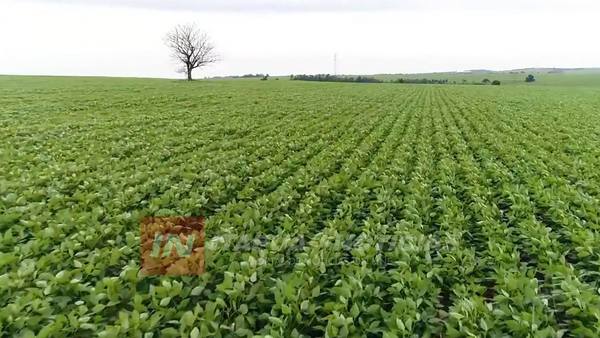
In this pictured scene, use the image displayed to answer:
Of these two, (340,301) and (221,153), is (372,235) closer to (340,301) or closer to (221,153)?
(340,301)

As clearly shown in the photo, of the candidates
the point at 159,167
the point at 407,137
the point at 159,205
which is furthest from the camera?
the point at 407,137

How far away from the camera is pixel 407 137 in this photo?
13852mm

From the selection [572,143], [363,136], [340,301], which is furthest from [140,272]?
[572,143]

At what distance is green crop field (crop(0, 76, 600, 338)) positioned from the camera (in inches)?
125

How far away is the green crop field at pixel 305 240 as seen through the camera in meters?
3.18

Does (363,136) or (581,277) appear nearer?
(581,277)

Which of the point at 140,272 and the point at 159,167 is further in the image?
the point at 159,167

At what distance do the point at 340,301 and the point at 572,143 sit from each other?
497 inches

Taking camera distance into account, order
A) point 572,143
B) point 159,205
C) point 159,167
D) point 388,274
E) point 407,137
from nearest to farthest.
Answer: point 388,274, point 159,205, point 159,167, point 572,143, point 407,137

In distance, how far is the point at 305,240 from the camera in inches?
198

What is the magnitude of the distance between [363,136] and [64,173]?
31.2 feet

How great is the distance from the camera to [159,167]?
8781 millimetres

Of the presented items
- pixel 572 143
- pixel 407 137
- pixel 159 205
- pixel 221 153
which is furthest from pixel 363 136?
pixel 159 205

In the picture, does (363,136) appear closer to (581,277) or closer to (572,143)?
(572,143)
